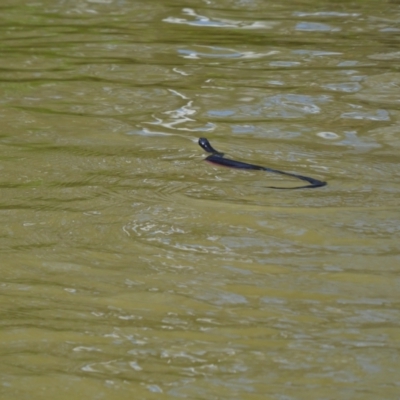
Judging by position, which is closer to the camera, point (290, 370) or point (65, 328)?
point (290, 370)

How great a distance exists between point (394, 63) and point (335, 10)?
1.57 metres

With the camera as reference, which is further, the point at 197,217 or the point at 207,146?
the point at 207,146

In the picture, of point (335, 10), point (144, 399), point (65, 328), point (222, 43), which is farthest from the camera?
point (335, 10)

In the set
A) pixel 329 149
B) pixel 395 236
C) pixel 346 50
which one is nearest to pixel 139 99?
pixel 329 149

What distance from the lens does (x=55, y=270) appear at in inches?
113

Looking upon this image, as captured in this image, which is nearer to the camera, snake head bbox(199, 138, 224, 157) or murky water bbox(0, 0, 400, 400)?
murky water bbox(0, 0, 400, 400)

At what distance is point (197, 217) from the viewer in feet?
10.8

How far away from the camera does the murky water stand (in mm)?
2314

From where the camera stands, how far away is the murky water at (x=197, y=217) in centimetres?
231

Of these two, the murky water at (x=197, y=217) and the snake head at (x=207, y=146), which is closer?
the murky water at (x=197, y=217)

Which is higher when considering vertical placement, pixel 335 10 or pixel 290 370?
pixel 335 10

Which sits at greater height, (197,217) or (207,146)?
(207,146)

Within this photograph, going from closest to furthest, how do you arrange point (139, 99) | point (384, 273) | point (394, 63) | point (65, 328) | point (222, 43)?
point (65, 328), point (384, 273), point (139, 99), point (394, 63), point (222, 43)

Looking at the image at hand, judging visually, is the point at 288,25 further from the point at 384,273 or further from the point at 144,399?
the point at 144,399
